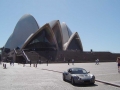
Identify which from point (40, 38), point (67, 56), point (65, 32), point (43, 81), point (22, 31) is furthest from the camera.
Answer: point (22, 31)

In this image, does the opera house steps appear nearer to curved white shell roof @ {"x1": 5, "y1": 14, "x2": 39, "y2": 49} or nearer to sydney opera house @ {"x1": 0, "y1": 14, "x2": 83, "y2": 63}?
sydney opera house @ {"x1": 0, "y1": 14, "x2": 83, "y2": 63}

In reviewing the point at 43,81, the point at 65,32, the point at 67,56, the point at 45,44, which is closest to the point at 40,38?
the point at 45,44

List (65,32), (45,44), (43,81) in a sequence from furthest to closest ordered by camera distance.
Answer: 1. (65,32)
2. (45,44)
3. (43,81)

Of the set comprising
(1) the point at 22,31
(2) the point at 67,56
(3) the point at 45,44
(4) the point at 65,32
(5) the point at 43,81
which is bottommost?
(5) the point at 43,81

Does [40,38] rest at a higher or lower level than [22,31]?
lower

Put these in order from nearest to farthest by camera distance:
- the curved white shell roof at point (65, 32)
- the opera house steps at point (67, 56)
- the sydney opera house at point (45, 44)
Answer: the opera house steps at point (67, 56) → the sydney opera house at point (45, 44) → the curved white shell roof at point (65, 32)

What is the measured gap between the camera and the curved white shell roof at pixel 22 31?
79.3 m

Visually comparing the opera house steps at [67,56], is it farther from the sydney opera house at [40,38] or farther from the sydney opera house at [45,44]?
the sydney opera house at [40,38]

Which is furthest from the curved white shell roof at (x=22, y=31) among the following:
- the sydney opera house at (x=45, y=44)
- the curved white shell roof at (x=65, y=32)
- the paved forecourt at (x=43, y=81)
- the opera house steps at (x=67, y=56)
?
the paved forecourt at (x=43, y=81)

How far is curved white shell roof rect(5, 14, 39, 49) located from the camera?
79.3 meters

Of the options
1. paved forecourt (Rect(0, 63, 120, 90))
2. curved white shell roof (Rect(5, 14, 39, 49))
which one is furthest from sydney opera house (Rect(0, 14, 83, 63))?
paved forecourt (Rect(0, 63, 120, 90))

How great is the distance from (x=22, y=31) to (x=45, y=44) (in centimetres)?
1736

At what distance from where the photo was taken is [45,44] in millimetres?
67688

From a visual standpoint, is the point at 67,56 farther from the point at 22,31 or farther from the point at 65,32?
the point at 22,31
